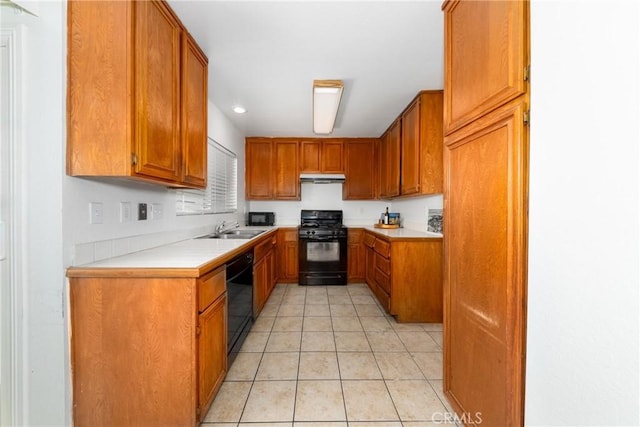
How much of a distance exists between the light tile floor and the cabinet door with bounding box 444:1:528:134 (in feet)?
5.58

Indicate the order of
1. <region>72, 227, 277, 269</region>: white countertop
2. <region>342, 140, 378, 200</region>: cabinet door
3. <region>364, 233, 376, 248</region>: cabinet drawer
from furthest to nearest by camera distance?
<region>342, 140, 378, 200</region>: cabinet door, <region>364, 233, 376, 248</region>: cabinet drawer, <region>72, 227, 277, 269</region>: white countertop

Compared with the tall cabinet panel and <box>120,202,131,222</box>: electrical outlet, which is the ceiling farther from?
<box>120,202,131,222</box>: electrical outlet

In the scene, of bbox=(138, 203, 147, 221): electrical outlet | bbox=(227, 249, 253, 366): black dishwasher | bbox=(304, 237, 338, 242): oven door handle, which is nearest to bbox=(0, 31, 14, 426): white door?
bbox=(138, 203, 147, 221): electrical outlet

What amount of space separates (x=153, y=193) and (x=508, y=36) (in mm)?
2279

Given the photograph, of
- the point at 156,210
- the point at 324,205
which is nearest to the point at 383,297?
the point at 324,205

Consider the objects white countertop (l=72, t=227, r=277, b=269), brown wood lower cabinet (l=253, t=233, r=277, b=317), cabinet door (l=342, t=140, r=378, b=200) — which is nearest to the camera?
white countertop (l=72, t=227, r=277, b=269)

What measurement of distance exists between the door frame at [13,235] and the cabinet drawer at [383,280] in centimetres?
278

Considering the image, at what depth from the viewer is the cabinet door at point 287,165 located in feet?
14.5

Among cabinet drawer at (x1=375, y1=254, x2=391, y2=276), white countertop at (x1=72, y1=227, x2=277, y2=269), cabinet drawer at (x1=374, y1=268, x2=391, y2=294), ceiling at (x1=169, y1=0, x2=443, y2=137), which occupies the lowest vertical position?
cabinet drawer at (x1=374, y1=268, x2=391, y2=294)

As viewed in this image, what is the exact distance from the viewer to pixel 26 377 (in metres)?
1.24

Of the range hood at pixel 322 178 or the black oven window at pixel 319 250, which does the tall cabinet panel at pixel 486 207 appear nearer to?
the black oven window at pixel 319 250

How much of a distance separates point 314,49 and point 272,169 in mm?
2637

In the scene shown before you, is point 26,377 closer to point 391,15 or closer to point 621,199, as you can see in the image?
point 621,199

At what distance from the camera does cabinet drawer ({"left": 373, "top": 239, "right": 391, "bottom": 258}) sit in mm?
2978
